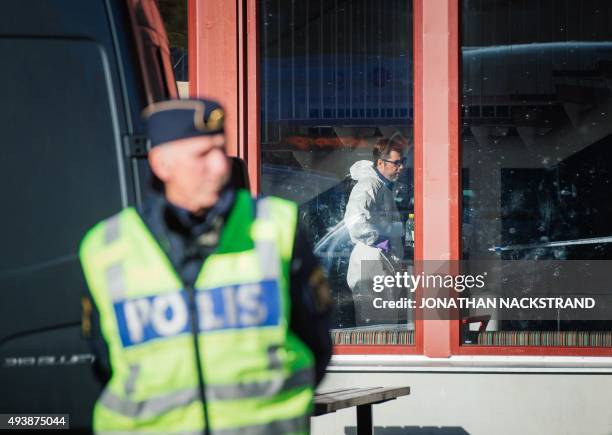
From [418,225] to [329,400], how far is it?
2389 millimetres

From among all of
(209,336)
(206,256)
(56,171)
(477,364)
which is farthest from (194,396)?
(477,364)

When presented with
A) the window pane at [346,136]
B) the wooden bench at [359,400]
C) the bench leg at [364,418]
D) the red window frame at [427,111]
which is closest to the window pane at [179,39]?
the red window frame at [427,111]

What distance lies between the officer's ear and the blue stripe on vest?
318mm

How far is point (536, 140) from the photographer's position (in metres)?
7.12

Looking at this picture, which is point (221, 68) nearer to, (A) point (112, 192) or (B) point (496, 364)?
(B) point (496, 364)

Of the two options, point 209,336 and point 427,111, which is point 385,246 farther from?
point 209,336

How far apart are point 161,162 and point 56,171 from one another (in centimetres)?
53

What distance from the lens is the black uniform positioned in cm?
252

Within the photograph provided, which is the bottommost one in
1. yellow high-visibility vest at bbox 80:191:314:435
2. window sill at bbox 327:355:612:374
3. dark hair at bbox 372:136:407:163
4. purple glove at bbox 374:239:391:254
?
window sill at bbox 327:355:612:374

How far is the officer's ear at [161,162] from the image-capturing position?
2.55 m

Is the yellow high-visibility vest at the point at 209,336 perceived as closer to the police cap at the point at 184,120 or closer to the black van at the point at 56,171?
the police cap at the point at 184,120

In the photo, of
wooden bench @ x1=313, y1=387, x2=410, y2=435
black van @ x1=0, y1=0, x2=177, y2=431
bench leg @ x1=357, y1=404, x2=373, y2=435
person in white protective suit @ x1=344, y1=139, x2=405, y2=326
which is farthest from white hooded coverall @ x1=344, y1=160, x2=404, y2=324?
black van @ x1=0, y1=0, x2=177, y2=431

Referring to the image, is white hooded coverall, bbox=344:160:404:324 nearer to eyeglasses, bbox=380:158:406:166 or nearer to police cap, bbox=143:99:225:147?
eyeglasses, bbox=380:158:406:166

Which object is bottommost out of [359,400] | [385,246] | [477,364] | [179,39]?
[477,364]
